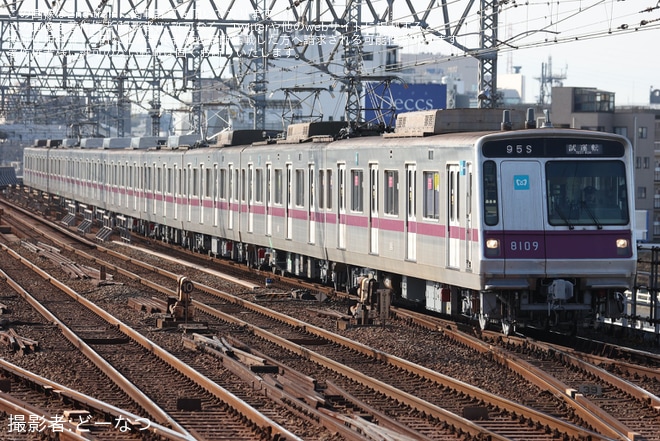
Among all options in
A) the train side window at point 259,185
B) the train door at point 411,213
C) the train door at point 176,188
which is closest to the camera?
the train door at point 411,213

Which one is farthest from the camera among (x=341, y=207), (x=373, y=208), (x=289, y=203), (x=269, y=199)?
(x=269, y=199)

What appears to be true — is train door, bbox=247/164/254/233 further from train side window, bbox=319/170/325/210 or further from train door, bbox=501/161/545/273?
train door, bbox=501/161/545/273

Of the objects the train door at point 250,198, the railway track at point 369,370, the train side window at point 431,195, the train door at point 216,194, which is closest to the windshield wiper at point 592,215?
the train side window at point 431,195

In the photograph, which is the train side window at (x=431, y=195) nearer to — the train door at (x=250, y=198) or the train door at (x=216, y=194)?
the train door at (x=250, y=198)

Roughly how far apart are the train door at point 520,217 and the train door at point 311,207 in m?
6.64

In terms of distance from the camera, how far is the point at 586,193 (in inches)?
555

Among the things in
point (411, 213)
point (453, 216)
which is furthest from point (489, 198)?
point (411, 213)

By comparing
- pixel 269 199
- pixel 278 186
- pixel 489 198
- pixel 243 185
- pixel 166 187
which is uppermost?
pixel 489 198

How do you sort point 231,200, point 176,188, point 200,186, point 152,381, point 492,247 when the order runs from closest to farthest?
point 152,381, point 492,247, point 231,200, point 200,186, point 176,188

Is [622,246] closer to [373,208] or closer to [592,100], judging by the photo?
[373,208]

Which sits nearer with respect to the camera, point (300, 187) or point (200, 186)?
point (300, 187)

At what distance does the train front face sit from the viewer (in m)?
13.9

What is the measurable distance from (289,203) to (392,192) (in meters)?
5.25

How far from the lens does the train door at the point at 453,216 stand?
14.4 meters
